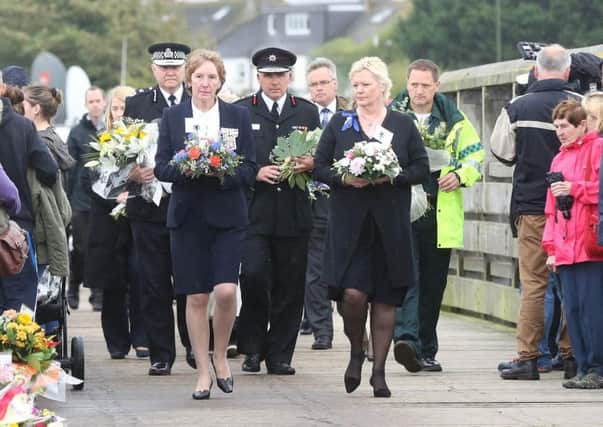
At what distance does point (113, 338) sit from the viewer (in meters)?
13.7

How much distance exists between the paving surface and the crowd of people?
0.20m

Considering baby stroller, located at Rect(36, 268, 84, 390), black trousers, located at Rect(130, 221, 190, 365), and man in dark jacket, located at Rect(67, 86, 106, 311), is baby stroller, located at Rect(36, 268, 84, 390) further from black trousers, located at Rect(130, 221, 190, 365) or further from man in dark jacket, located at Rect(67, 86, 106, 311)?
man in dark jacket, located at Rect(67, 86, 106, 311)

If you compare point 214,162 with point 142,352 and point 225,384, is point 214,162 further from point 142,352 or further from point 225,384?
point 142,352

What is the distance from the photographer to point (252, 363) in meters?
12.6

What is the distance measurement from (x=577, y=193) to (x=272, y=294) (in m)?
2.39

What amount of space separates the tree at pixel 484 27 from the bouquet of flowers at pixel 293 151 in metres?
57.4

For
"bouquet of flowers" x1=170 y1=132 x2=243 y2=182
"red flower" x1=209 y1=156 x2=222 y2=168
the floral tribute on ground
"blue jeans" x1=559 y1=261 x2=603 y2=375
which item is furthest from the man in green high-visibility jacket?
the floral tribute on ground

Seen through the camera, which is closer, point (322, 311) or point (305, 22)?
point (322, 311)

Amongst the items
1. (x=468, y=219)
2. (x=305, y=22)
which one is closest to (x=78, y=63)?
(x=468, y=219)

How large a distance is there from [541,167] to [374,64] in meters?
1.50

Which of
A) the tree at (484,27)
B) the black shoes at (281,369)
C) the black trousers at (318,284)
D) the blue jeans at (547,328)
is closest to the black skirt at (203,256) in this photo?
the black shoes at (281,369)

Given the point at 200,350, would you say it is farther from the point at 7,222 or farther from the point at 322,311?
the point at 322,311

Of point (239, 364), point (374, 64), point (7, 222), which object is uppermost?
point (374, 64)

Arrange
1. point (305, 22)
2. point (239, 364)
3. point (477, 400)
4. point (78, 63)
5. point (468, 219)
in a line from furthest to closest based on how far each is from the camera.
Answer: point (305, 22)
point (78, 63)
point (468, 219)
point (239, 364)
point (477, 400)
